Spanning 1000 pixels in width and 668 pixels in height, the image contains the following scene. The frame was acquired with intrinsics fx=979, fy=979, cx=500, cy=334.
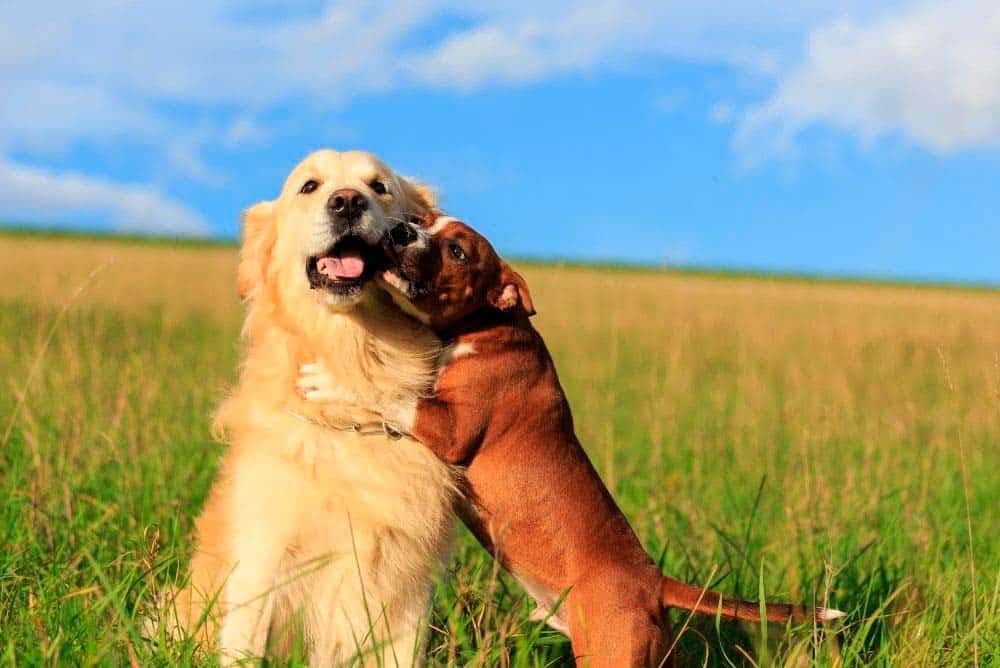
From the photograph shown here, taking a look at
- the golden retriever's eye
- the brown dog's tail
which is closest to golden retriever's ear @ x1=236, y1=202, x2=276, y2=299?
the golden retriever's eye

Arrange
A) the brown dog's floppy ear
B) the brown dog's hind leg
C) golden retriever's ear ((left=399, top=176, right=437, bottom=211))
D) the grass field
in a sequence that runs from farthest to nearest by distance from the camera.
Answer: golden retriever's ear ((left=399, top=176, right=437, bottom=211)) < the brown dog's floppy ear < the grass field < the brown dog's hind leg

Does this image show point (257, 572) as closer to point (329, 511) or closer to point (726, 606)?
point (329, 511)

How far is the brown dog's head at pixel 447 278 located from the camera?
3043mm

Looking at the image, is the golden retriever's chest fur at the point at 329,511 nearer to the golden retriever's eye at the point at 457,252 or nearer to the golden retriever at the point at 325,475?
the golden retriever at the point at 325,475

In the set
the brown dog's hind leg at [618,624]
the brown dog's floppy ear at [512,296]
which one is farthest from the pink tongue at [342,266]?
the brown dog's hind leg at [618,624]

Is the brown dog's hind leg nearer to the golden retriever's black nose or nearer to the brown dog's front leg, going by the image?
the brown dog's front leg

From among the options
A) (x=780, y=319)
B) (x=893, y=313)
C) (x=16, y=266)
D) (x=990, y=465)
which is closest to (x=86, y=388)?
(x=990, y=465)

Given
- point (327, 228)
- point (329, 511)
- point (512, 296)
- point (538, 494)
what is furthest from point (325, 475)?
point (512, 296)

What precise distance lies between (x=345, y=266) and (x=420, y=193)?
2.46 feet

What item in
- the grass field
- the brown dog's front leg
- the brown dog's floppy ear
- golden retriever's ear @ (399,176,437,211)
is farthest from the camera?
golden retriever's ear @ (399,176,437,211)

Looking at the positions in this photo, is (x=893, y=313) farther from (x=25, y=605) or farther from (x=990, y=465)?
(x=25, y=605)

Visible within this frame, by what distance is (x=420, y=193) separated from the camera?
362cm

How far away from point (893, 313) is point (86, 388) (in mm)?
22755

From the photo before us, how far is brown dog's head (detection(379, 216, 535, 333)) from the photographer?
3043 millimetres
